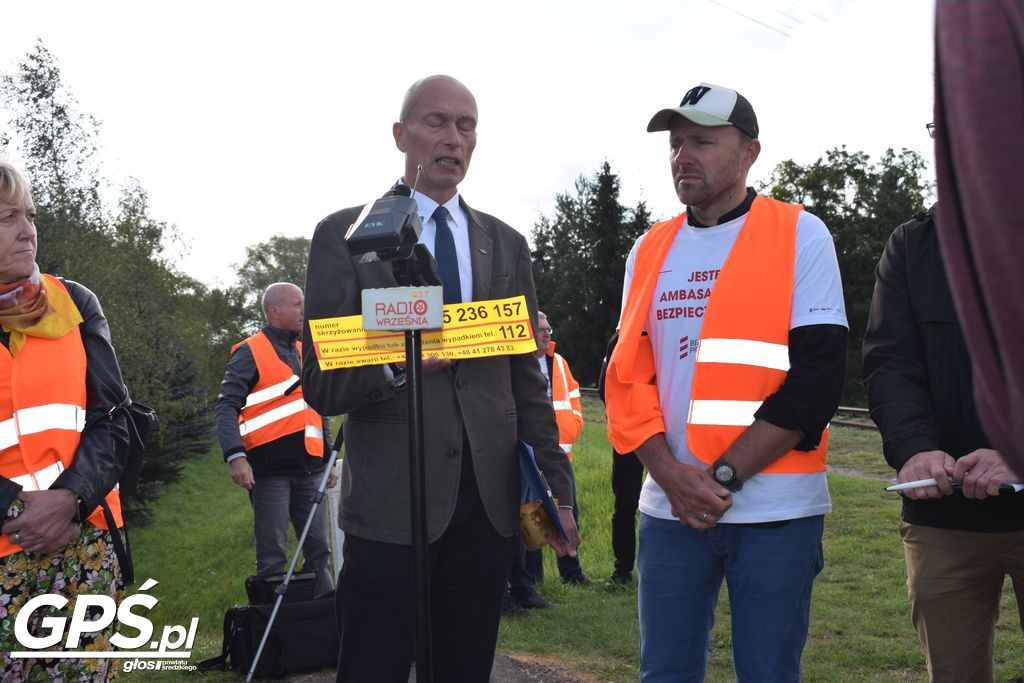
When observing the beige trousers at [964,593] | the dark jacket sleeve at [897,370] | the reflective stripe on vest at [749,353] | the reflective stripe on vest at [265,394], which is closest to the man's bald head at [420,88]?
the reflective stripe on vest at [749,353]

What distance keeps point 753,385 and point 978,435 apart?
745 millimetres

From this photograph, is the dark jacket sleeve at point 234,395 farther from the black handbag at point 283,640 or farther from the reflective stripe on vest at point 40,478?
the reflective stripe on vest at point 40,478

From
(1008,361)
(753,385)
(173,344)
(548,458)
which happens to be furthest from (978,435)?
(173,344)

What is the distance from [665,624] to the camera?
9.89 feet

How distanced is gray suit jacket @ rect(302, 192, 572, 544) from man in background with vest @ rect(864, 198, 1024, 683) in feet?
3.89

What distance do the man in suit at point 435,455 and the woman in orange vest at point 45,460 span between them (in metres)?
1.13

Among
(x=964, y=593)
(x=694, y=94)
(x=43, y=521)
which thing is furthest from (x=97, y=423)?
(x=964, y=593)

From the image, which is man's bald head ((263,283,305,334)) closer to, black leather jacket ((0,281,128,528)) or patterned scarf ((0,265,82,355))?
black leather jacket ((0,281,128,528))

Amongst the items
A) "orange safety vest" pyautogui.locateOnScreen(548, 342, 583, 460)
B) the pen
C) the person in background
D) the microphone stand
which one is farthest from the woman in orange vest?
"orange safety vest" pyautogui.locateOnScreen(548, 342, 583, 460)

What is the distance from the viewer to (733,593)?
2.92 metres

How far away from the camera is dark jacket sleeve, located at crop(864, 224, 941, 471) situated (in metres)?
2.92

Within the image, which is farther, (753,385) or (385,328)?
(753,385)

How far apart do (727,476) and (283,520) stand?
17.8ft

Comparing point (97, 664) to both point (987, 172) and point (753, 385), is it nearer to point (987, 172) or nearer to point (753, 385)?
point (753, 385)
